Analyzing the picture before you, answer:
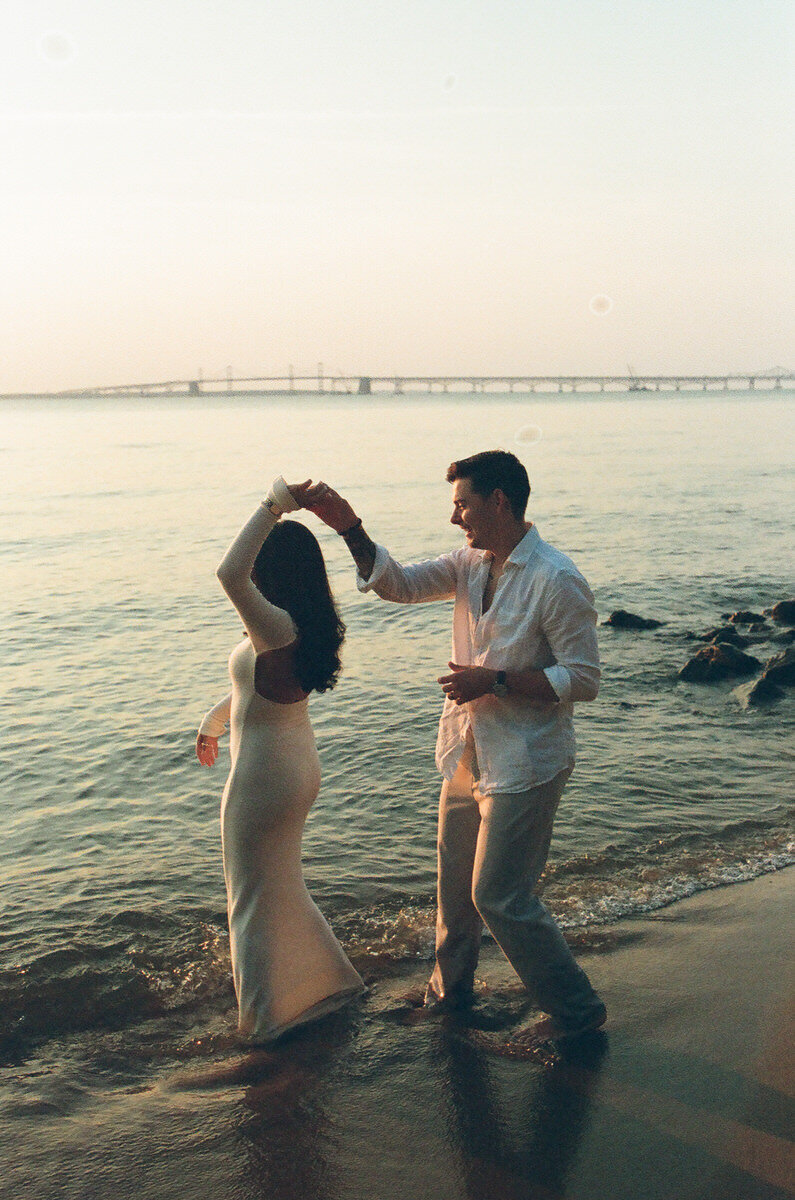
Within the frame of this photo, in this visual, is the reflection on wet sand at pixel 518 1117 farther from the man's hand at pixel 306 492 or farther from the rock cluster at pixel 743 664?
the rock cluster at pixel 743 664

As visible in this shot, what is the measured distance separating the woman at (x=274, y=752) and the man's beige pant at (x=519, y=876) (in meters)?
0.63

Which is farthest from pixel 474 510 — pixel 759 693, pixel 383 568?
pixel 759 693

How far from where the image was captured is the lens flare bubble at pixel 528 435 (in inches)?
2627

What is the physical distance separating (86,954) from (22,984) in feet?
1.34

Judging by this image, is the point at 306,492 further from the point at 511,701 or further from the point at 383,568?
the point at 511,701

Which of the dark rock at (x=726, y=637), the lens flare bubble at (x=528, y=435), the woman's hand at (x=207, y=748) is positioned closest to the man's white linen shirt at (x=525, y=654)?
the woman's hand at (x=207, y=748)

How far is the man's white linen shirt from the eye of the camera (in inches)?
150

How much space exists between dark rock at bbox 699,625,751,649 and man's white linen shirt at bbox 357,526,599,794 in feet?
30.5

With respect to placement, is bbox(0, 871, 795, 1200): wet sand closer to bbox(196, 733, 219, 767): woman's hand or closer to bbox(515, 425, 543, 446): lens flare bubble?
bbox(196, 733, 219, 767): woman's hand

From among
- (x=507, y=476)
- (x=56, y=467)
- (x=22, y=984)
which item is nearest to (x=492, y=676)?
(x=507, y=476)

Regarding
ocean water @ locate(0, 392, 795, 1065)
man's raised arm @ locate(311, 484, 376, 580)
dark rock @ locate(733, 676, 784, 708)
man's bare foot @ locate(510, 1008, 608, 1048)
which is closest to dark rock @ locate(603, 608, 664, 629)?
ocean water @ locate(0, 392, 795, 1065)

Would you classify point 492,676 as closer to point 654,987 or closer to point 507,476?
point 507,476

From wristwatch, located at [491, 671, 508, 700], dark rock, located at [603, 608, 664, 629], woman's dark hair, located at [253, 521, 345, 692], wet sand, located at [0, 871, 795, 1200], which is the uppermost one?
woman's dark hair, located at [253, 521, 345, 692]

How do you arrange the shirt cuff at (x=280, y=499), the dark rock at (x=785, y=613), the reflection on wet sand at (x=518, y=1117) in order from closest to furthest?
the reflection on wet sand at (x=518, y=1117) → the shirt cuff at (x=280, y=499) → the dark rock at (x=785, y=613)
